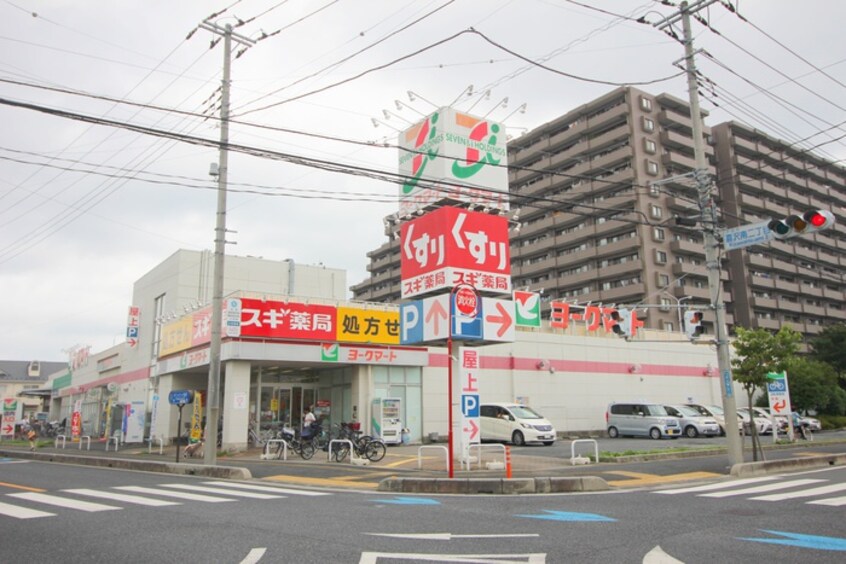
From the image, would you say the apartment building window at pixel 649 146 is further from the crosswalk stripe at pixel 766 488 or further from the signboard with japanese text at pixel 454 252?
the crosswalk stripe at pixel 766 488

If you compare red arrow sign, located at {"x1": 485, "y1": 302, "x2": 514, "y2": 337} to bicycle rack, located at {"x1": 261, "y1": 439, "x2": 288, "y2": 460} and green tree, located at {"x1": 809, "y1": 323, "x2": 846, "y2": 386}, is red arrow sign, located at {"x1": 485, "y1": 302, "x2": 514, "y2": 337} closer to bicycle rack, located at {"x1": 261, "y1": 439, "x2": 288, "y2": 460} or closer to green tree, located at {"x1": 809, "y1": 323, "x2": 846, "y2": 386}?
bicycle rack, located at {"x1": 261, "y1": 439, "x2": 288, "y2": 460}

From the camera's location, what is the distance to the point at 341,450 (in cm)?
1741

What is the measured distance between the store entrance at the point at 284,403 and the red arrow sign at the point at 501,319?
433 inches

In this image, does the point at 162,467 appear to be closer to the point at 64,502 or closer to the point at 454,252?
the point at 64,502

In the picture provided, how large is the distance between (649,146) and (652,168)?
227 cm

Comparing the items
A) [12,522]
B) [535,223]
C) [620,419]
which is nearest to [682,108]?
[535,223]

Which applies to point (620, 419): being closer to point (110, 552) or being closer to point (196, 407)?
point (196, 407)

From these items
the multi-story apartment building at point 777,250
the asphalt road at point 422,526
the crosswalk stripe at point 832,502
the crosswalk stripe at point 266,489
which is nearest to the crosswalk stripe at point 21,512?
the asphalt road at point 422,526

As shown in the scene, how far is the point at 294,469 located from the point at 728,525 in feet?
36.5

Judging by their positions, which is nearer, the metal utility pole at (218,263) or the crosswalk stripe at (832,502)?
the crosswalk stripe at (832,502)

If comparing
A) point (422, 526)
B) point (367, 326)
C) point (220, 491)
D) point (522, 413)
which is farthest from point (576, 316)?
point (422, 526)

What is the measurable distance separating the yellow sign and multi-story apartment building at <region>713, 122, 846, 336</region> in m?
51.9

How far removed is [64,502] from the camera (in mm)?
9695

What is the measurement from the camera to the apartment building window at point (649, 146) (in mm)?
61281
